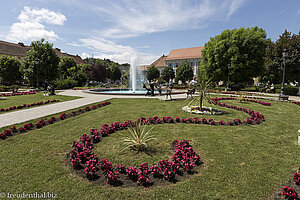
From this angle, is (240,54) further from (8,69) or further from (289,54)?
(8,69)

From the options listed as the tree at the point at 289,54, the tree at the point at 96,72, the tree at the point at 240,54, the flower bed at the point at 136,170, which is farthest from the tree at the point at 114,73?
the flower bed at the point at 136,170

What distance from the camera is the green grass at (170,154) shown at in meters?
2.72

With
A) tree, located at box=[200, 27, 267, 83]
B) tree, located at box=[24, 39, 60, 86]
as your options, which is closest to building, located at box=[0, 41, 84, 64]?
tree, located at box=[24, 39, 60, 86]

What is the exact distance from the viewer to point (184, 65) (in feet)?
195

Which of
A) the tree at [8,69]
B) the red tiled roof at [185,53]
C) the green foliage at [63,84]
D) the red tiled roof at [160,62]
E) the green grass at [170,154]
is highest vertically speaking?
the red tiled roof at [185,53]

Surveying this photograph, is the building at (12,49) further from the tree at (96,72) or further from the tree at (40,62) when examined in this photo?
the tree at (40,62)

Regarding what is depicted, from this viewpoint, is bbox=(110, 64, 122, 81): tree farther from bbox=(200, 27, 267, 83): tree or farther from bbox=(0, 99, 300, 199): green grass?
bbox=(0, 99, 300, 199): green grass

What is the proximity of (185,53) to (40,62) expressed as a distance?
63063mm

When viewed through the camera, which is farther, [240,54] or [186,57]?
[186,57]

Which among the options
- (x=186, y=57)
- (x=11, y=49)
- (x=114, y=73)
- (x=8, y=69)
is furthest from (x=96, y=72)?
(x=186, y=57)

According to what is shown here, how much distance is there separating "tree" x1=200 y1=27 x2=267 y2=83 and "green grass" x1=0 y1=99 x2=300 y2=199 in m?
25.2

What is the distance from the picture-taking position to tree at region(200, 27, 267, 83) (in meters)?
27.7

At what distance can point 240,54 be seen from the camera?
2850 centimetres

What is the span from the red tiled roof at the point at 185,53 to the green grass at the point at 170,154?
7292 cm
